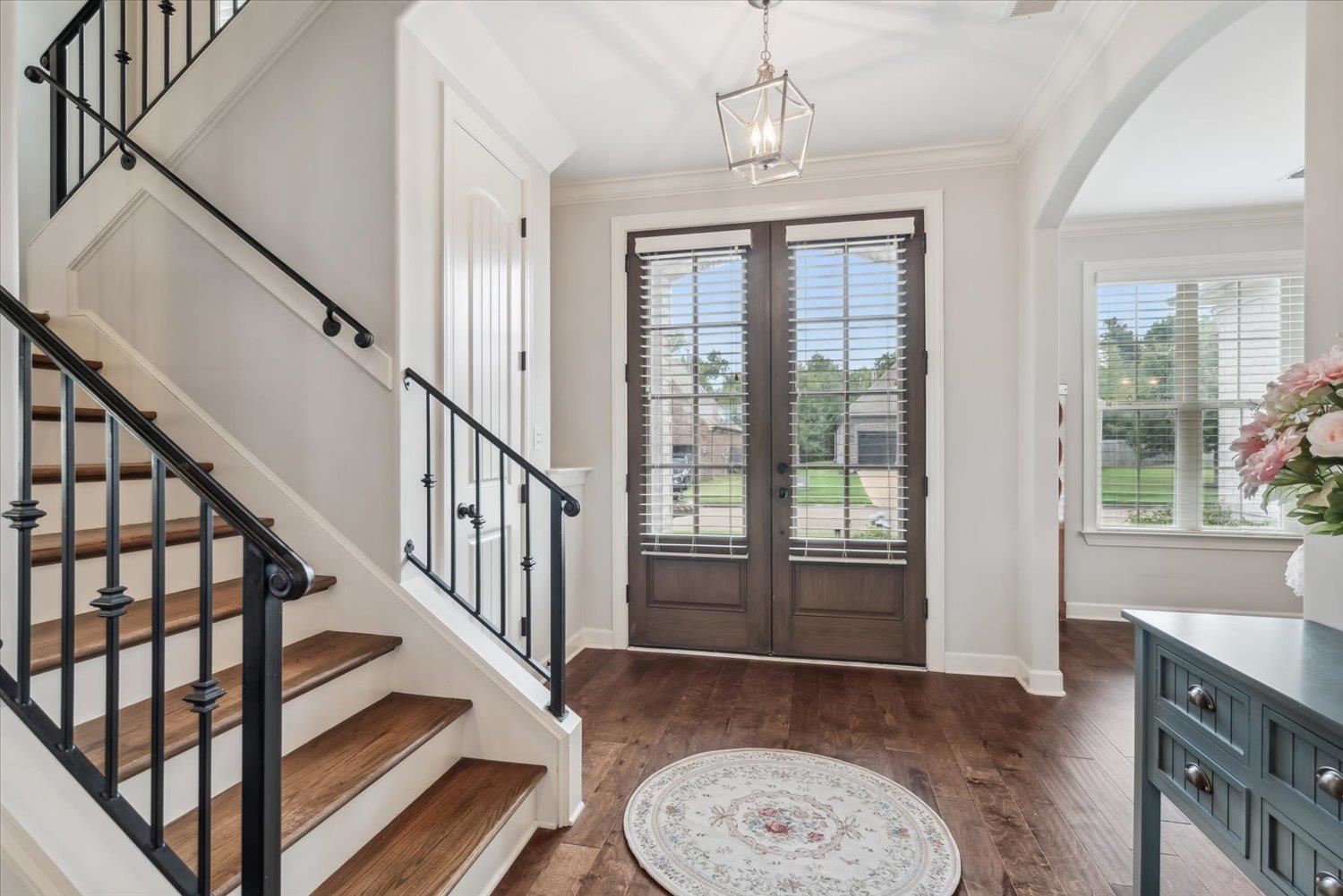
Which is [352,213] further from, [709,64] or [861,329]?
[861,329]

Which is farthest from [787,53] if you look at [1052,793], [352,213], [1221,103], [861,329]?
[1052,793]

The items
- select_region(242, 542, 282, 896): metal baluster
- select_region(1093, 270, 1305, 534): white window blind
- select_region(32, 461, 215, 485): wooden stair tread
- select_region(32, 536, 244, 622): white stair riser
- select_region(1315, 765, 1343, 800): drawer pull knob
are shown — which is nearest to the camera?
select_region(1315, 765, 1343, 800): drawer pull knob

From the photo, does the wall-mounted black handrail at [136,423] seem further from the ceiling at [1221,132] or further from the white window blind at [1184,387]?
the white window blind at [1184,387]

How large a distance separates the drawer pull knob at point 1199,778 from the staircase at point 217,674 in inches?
62.4

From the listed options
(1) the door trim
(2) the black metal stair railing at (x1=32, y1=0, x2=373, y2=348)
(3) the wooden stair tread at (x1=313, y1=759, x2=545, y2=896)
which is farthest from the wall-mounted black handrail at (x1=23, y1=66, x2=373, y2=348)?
(1) the door trim

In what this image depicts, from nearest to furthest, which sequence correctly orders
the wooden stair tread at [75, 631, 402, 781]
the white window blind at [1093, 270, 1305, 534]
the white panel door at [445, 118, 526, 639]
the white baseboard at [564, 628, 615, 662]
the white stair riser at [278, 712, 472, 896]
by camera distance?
1. the wooden stair tread at [75, 631, 402, 781]
2. the white stair riser at [278, 712, 472, 896]
3. the white panel door at [445, 118, 526, 639]
4. the white baseboard at [564, 628, 615, 662]
5. the white window blind at [1093, 270, 1305, 534]

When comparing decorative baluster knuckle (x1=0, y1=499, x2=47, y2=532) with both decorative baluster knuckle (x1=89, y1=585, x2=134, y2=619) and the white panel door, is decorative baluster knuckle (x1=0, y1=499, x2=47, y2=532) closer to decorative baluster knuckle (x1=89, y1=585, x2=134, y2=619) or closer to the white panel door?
decorative baluster knuckle (x1=89, y1=585, x2=134, y2=619)

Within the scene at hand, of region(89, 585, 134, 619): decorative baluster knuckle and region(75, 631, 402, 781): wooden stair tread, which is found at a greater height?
region(89, 585, 134, 619): decorative baluster knuckle

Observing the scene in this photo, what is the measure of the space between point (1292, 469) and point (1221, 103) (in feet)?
9.55

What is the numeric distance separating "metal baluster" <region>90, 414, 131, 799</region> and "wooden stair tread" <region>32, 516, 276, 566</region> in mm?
347

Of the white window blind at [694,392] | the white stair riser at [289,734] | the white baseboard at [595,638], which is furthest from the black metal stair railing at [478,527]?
the white window blind at [694,392]

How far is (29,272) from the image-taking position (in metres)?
2.42

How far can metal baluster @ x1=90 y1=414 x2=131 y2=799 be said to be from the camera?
1.08 meters

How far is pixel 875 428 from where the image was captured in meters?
3.57
